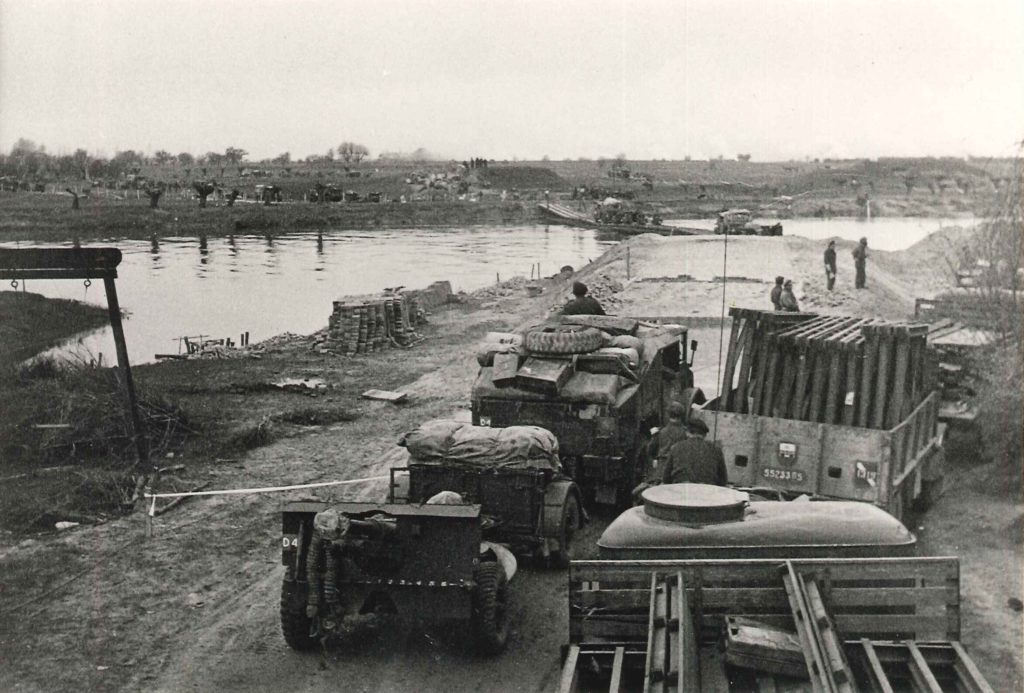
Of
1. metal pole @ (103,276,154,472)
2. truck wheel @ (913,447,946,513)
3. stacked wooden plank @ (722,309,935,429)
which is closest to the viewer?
stacked wooden plank @ (722,309,935,429)

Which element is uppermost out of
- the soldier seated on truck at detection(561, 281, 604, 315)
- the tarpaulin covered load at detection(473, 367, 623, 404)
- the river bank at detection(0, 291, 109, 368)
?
the soldier seated on truck at detection(561, 281, 604, 315)

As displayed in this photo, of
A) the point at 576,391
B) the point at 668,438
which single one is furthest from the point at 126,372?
the point at 668,438

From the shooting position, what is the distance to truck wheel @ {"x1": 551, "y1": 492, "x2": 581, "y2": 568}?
31.2 feet

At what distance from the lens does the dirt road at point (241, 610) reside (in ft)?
25.0

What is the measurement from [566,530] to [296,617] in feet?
9.71

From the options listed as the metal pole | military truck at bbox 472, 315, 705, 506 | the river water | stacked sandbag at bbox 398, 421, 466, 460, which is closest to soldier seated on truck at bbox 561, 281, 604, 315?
military truck at bbox 472, 315, 705, 506

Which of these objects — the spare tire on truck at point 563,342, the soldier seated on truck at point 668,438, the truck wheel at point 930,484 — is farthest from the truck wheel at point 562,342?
the truck wheel at point 930,484

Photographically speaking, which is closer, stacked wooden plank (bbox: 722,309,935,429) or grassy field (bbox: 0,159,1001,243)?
stacked wooden plank (bbox: 722,309,935,429)

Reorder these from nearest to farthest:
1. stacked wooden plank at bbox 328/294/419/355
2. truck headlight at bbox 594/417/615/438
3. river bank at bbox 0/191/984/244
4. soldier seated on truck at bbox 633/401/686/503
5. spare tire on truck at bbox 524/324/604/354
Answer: soldier seated on truck at bbox 633/401/686/503 < truck headlight at bbox 594/417/615/438 < spare tire on truck at bbox 524/324/604/354 < stacked wooden plank at bbox 328/294/419/355 < river bank at bbox 0/191/984/244

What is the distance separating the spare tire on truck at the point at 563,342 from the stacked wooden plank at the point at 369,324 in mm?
12486

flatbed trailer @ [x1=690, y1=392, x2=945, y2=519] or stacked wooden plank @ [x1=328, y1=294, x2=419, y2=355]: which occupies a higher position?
flatbed trailer @ [x1=690, y1=392, x2=945, y2=519]

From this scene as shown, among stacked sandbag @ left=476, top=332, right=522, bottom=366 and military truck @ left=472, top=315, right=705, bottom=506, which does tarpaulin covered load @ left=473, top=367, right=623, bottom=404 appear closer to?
military truck @ left=472, top=315, right=705, bottom=506

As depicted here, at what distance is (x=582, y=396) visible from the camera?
11.1 metres

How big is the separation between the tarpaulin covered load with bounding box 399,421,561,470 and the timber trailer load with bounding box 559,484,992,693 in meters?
2.40
